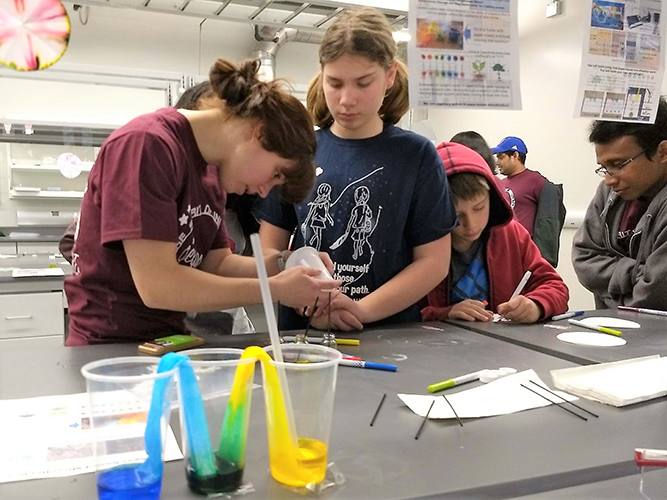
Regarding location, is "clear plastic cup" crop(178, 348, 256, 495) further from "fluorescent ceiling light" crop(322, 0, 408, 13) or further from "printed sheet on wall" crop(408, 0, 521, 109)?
"fluorescent ceiling light" crop(322, 0, 408, 13)

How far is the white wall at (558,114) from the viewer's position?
357 centimetres

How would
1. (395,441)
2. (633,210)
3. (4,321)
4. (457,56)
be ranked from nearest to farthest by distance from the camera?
(395,441) → (457,56) → (633,210) → (4,321)

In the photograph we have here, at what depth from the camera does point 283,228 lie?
4.52ft

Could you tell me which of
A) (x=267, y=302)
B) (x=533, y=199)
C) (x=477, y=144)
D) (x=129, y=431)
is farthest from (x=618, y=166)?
(x=533, y=199)

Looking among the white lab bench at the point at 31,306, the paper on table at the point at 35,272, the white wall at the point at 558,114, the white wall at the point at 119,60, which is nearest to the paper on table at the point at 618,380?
the white lab bench at the point at 31,306

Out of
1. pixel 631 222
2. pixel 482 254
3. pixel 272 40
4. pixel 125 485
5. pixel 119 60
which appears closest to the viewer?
pixel 125 485

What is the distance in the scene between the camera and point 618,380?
2.63 ft

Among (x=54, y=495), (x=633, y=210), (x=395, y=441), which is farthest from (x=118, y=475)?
(x=633, y=210)

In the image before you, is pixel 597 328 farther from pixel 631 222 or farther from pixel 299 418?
pixel 299 418

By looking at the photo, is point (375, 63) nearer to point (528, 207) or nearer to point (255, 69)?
point (255, 69)

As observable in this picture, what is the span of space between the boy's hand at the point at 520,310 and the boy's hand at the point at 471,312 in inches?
1.6

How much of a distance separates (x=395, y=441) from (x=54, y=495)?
1.08 ft

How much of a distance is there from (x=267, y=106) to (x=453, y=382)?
54 centimetres

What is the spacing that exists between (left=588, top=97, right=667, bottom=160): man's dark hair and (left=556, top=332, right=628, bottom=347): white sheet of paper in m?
0.72
